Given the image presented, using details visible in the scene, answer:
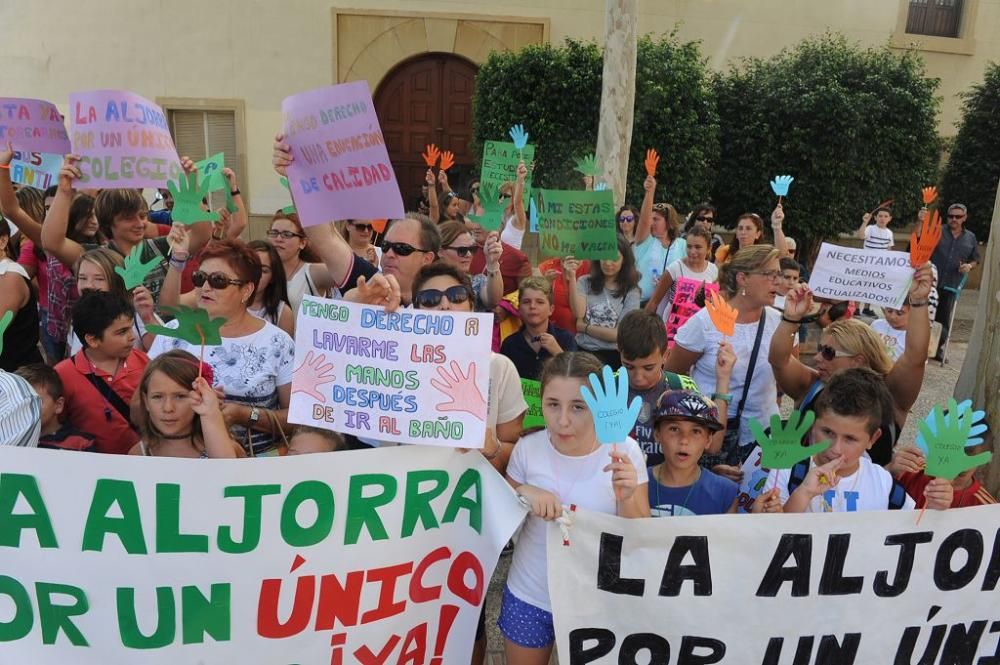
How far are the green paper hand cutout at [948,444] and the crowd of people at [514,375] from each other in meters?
0.10

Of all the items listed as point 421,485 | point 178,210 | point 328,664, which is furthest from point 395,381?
point 178,210

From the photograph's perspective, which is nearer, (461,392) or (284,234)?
(461,392)

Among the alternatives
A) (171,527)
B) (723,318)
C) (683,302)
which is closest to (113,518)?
(171,527)

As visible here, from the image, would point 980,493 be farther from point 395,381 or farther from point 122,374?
point 122,374

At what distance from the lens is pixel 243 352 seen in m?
2.84

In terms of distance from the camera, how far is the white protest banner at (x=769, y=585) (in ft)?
7.76

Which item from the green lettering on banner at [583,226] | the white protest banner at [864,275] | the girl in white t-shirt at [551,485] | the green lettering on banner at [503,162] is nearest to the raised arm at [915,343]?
the white protest banner at [864,275]

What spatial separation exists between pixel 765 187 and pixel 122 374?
1132cm

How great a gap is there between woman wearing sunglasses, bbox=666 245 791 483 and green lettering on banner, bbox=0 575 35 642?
8.12 ft

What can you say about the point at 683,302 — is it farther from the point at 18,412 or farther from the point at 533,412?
the point at 18,412

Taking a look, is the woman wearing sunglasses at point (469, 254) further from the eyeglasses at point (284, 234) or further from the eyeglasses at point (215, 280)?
the eyeglasses at point (215, 280)

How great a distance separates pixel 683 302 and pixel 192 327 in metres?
3.21

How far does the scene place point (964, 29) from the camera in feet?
47.5

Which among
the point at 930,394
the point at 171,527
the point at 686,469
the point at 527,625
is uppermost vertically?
the point at 686,469
